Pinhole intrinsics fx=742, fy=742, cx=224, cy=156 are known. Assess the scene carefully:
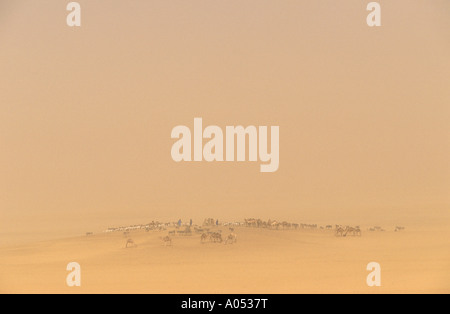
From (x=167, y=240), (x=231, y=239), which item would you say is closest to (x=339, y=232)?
(x=231, y=239)

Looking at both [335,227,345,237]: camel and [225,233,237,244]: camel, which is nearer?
[225,233,237,244]: camel

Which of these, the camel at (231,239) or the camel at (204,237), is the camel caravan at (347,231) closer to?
the camel at (231,239)

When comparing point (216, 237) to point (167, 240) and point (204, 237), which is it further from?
point (167, 240)

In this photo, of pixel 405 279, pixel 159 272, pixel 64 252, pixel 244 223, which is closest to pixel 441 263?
pixel 405 279

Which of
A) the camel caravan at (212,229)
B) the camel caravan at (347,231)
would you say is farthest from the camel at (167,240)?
the camel caravan at (347,231)

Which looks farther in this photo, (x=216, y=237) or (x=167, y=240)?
(x=167, y=240)

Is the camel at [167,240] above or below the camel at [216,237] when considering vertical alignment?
below

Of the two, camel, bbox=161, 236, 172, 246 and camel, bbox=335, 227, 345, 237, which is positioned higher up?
camel, bbox=335, 227, 345, 237

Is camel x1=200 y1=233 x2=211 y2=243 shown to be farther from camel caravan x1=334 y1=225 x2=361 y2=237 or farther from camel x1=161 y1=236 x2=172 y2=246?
camel caravan x1=334 y1=225 x2=361 y2=237

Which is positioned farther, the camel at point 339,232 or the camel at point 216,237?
the camel at point 339,232

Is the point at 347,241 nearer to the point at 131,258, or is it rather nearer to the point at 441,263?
the point at 441,263

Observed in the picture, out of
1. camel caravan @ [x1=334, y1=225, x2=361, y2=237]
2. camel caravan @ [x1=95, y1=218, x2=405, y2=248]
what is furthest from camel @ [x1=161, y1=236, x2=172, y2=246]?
camel caravan @ [x1=334, y1=225, x2=361, y2=237]
